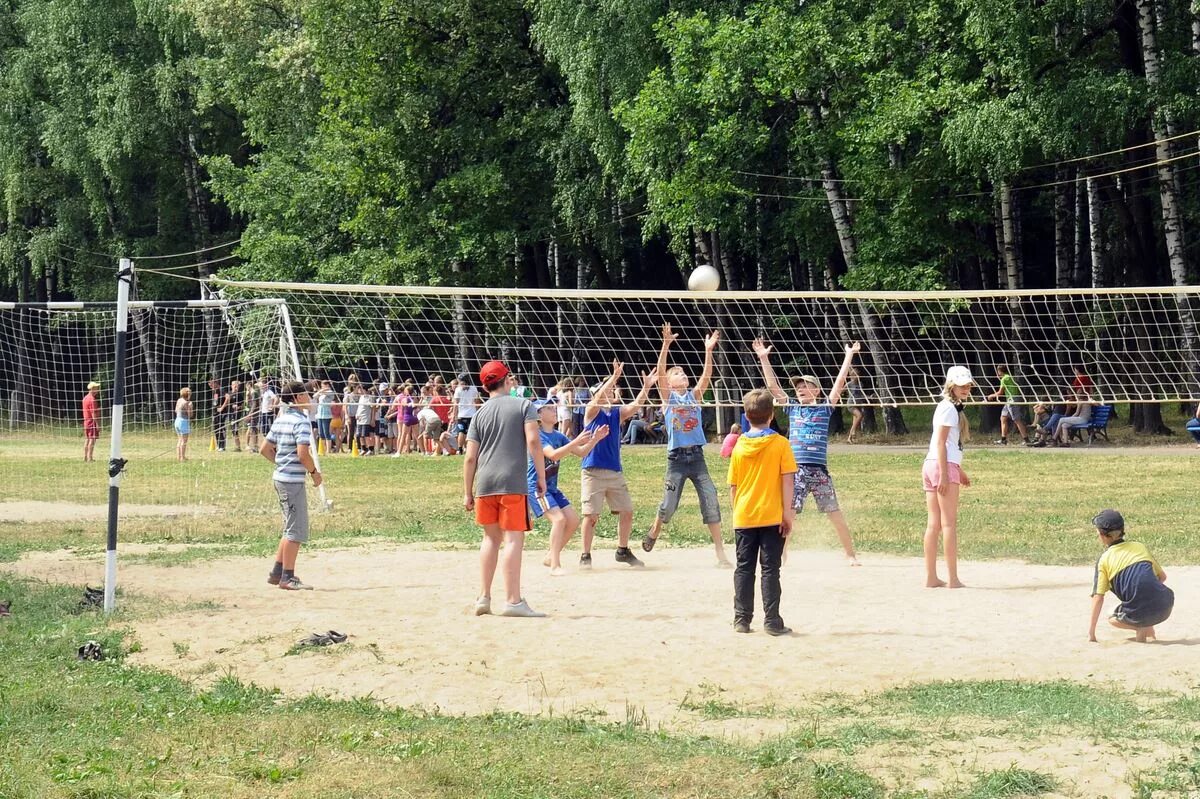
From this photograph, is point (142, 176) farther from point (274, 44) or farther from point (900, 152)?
point (900, 152)

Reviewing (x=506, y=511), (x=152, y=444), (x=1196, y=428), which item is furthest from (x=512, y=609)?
(x=152, y=444)

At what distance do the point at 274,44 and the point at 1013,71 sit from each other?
64.3ft


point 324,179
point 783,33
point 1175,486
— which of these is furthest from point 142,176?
point 1175,486

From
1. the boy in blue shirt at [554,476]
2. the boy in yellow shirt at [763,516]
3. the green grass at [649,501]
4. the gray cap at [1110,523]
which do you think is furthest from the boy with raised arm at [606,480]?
the gray cap at [1110,523]

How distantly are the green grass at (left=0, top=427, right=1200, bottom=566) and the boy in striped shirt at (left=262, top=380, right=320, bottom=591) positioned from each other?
2.35m

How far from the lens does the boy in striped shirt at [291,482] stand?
10617 millimetres

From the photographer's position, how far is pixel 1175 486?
683 inches

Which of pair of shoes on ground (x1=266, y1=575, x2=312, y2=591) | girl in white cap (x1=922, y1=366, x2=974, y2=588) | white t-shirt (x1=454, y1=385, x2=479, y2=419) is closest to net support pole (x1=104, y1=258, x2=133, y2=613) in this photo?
pair of shoes on ground (x1=266, y1=575, x2=312, y2=591)

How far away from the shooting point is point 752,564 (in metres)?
8.66

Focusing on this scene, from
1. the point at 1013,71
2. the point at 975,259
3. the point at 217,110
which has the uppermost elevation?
the point at 217,110

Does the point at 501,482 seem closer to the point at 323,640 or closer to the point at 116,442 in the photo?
the point at 323,640

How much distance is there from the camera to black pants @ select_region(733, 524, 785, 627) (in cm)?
857

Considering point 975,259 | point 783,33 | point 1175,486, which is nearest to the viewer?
point 1175,486

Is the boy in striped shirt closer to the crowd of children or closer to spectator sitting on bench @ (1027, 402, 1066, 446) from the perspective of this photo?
the crowd of children
